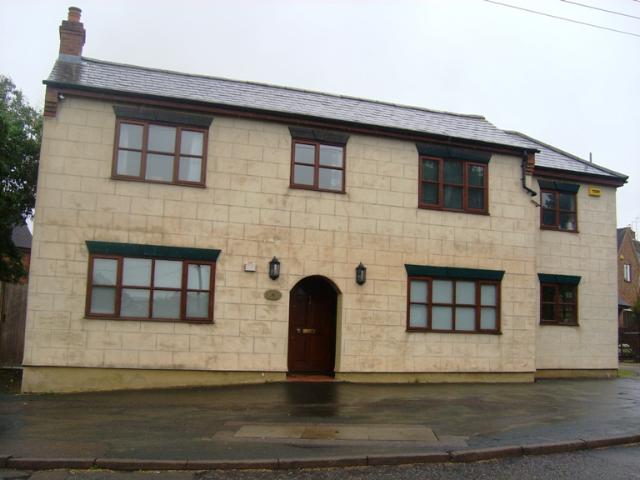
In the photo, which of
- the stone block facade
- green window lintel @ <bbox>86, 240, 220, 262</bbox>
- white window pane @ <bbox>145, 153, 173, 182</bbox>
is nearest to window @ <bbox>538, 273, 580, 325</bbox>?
the stone block facade

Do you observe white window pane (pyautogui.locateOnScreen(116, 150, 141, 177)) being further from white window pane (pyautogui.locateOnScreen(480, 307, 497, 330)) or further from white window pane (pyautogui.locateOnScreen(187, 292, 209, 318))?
white window pane (pyautogui.locateOnScreen(480, 307, 497, 330))

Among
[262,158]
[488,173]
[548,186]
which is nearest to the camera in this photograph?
[262,158]

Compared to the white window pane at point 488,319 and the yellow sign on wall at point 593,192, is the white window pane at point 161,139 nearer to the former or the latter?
the white window pane at point 488,319

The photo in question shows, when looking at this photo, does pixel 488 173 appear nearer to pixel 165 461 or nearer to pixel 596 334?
pixel 596 334

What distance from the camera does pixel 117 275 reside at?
1409 centimetres

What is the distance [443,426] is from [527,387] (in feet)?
20.7

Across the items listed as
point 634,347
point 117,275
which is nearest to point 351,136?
point 117,275

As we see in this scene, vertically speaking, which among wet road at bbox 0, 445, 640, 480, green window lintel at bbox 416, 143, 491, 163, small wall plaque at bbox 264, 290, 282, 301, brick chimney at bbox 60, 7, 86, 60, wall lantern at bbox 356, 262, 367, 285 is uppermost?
brick chimney at bbox 60, 7, 86, 60

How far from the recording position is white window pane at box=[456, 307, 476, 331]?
16391 mm

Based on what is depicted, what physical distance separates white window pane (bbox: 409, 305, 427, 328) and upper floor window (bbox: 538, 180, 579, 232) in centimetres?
536

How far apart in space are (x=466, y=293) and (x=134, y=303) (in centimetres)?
849

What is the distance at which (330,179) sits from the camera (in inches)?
622

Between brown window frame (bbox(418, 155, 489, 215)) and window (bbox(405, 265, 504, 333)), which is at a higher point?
brown window frame (bbox(418, 155, 489, 215))

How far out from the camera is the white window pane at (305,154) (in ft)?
51.2
